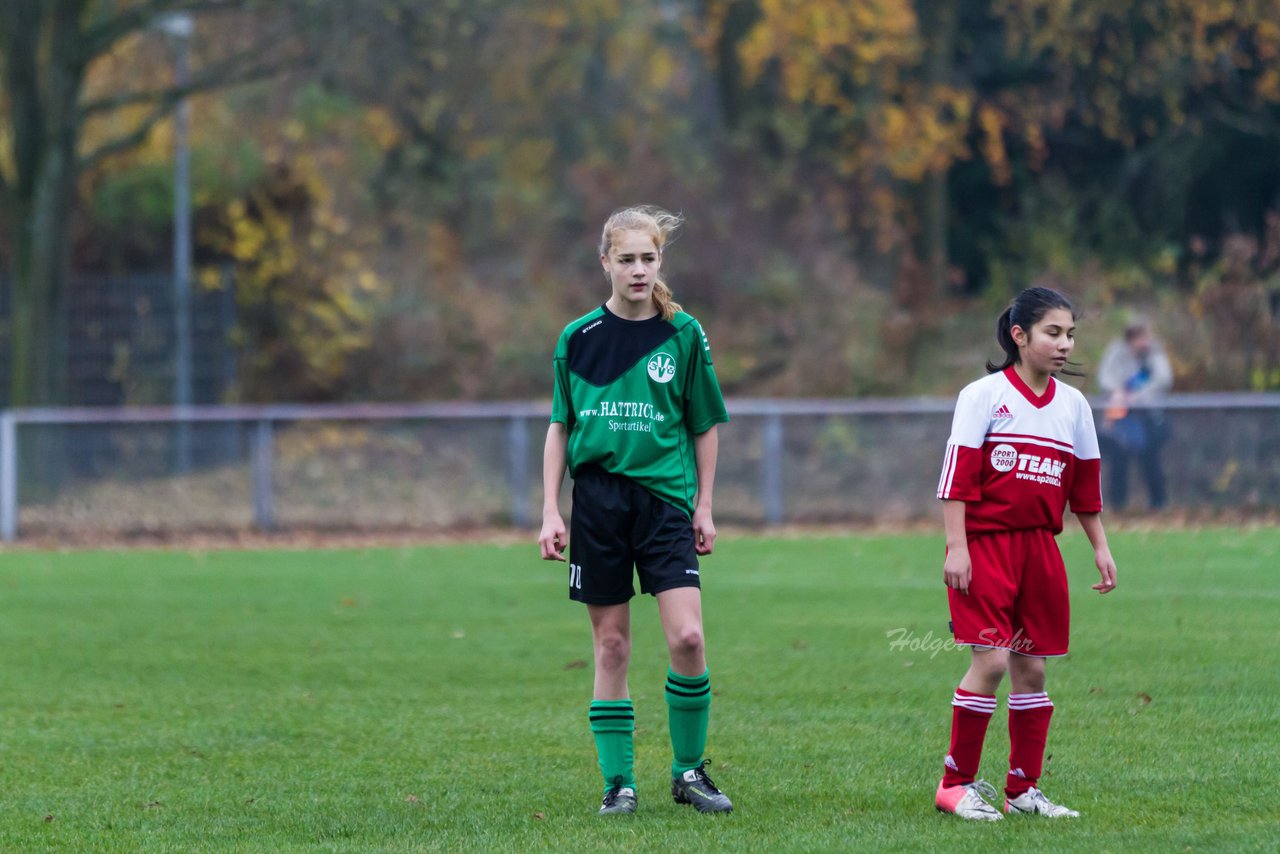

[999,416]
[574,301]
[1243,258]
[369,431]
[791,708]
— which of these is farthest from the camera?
[574,301]

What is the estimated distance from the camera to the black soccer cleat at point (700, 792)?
568 centimetres

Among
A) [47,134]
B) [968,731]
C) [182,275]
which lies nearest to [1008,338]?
[968,731]

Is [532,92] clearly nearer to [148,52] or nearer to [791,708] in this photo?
[148,52]

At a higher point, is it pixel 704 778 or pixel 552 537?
pixel 552 537

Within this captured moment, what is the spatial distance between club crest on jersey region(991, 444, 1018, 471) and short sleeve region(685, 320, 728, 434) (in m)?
0.87

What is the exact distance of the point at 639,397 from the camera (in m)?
5.73

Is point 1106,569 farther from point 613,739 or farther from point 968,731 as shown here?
point 613,739

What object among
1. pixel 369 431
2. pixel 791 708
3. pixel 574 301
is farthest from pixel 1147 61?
pixel 791 708

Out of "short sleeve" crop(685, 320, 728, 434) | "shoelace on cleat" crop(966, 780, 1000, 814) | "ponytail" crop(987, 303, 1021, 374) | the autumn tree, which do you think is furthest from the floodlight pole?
"shoelace on cleat" crop(966, 780, 1000, 814)

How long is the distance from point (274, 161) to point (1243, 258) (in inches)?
513

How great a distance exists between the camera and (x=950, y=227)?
1094 inches

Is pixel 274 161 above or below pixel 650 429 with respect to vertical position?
above

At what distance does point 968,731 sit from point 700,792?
0.85 metres

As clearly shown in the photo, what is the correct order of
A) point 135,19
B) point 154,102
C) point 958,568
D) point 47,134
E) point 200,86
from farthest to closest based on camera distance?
point 154,102
point 200,86
point 47,134
point 135,19
point 958,568
